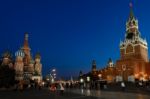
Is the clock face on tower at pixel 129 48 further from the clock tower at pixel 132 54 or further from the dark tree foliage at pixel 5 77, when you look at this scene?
the dark tree foliage at pixel 5 77

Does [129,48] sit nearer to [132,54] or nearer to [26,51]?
[132,54]

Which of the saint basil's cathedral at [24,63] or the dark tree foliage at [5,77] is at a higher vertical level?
the saint basil's cathedral at [24,63]

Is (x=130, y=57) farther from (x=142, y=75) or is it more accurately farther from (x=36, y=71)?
(x=36, y=71)

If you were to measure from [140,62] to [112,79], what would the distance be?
16876 mm

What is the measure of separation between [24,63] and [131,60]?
2718 inches

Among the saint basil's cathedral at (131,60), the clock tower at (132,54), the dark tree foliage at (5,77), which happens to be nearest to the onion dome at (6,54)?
the saint basil's cathedral at (131,60)

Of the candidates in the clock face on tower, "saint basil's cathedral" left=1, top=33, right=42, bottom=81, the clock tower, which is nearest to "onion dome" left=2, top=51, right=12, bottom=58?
"saint basil's cathedral" left=1, top=33, right=42, bottom=81

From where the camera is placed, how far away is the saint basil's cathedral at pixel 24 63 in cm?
13662

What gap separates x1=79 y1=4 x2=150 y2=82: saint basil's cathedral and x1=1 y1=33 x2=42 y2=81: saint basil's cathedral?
4273cm

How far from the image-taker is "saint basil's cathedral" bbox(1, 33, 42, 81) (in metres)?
137

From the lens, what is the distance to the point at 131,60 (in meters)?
124

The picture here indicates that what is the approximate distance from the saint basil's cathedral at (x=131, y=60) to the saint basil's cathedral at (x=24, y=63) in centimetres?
4273

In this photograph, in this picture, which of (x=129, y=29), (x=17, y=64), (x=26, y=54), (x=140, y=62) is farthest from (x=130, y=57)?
(x=26, y=54)

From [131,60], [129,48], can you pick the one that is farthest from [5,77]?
[129,48]
